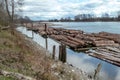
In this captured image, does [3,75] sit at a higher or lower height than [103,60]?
higher

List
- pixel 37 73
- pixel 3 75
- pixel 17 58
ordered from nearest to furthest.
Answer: pixel 3 75 → pixel 37 73 → pixel 17 58

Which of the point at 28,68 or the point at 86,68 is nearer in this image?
the point at 28,68

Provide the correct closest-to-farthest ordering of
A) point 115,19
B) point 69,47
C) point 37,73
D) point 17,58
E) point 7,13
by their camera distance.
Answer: point 37,73 < point 17,58 < point 69,47 < point 7,13 < point 115,19

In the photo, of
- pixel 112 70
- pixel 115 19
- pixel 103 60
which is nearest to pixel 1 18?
pixel 103 60

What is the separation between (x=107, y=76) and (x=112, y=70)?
2.25m

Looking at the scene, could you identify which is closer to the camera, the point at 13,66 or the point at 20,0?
the point at 13,66

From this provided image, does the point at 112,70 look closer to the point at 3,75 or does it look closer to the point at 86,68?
the point at 86,68

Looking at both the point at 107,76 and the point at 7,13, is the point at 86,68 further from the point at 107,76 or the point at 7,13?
the point at 7,13

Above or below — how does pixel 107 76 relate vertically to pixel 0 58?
below

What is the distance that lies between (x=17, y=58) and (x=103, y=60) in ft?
38.7

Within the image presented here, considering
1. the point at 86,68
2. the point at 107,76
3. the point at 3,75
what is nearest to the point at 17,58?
the point at 3,75

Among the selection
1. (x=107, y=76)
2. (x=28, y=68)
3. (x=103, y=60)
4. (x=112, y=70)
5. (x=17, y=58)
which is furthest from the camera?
(x=103, y=60)

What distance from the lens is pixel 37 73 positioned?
9734 millimetres

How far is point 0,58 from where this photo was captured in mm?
11055
